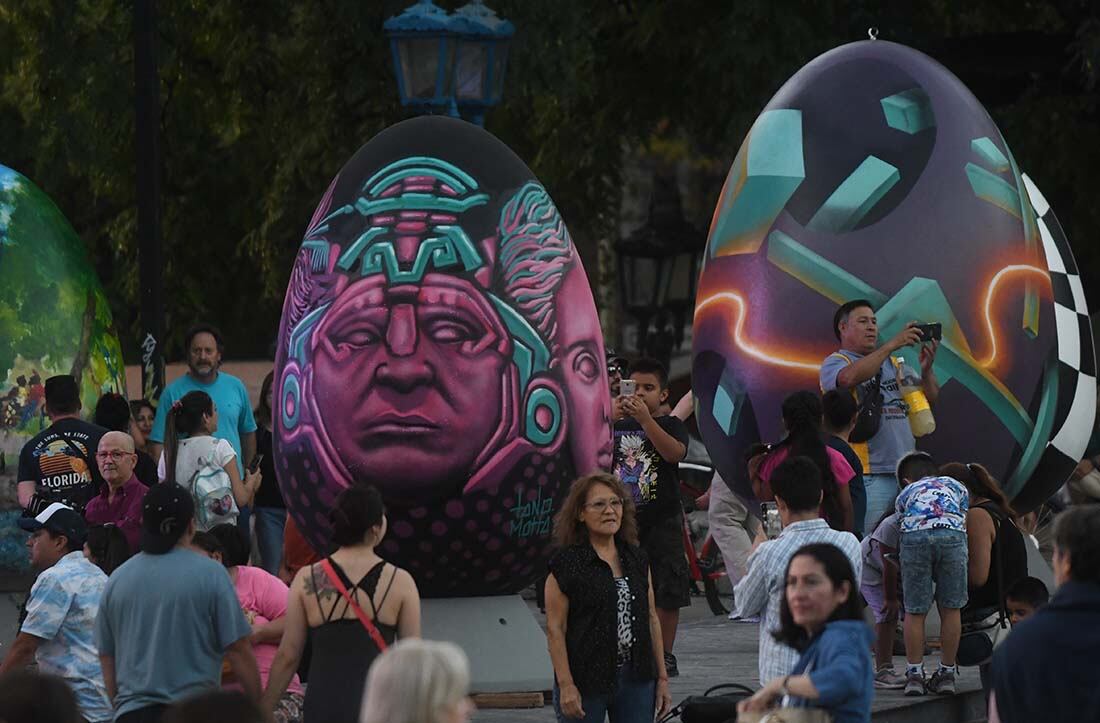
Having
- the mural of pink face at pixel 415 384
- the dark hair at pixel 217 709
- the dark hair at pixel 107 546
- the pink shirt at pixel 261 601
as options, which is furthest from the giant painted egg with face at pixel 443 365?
the dark hair at pixel 217 709

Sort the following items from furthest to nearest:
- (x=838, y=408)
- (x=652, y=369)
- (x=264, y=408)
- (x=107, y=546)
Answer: (x=264, y=408) < (x=652, y=369) < (x=838, y=408) < (x=107, y=546)

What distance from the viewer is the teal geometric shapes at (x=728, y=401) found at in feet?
44.9

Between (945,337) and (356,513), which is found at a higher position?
(356,513)

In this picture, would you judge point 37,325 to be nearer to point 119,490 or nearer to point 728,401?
point 119,490

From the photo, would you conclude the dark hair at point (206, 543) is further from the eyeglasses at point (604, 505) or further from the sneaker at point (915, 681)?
the sneaker at point (915, 681)

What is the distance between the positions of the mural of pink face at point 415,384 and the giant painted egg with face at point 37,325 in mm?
Result: 3817

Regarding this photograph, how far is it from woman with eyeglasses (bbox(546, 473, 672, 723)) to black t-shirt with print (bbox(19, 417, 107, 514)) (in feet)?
12.9

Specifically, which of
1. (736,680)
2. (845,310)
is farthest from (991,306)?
(736,680)

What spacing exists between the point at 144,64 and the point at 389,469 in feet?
19.4

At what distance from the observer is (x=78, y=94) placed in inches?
842

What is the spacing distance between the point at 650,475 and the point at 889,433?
53.6 inches

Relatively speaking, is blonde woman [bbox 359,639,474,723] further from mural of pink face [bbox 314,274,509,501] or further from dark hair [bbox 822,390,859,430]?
dark hair [bbox 822,390,859,430]

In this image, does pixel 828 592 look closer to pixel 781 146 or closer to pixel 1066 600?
pixel 1066 600

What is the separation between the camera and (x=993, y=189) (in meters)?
13.6
